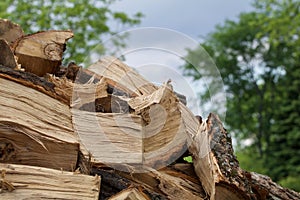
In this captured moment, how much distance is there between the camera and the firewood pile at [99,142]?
2.44 m

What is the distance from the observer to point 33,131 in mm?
2561

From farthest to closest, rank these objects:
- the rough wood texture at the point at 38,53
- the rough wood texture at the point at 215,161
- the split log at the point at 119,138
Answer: the rough wood texture at the point at 38,53 → the rough wood texture at the point at 215,161 → the split log at the point at 119,138

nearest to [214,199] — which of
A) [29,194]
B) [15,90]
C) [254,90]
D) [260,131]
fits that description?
[29,194]

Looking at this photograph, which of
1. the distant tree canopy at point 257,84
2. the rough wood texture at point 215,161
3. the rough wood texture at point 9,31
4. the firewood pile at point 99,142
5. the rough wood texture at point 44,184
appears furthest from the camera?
the distant tree canopy at point 257,84

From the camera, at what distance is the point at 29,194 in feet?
7.71

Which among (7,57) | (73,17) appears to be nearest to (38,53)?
(7,57)

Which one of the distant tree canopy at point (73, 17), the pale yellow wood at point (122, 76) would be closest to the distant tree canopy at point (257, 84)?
the distant tree canopy at point (73, 17)

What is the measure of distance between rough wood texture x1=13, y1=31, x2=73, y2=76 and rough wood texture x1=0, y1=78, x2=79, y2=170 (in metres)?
0.54

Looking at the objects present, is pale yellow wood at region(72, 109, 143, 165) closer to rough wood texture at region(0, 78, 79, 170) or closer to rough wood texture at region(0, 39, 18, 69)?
rough wood texture at region(0, 78, 79, 170)

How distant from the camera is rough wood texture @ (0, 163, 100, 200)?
234 centimetres

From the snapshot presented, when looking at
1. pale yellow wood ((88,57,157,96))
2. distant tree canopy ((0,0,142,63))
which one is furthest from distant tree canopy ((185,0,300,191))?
pale yellow wood ((88,57,157,96))

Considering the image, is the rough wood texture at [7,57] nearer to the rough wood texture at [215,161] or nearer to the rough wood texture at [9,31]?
the rough wood texture at [9,31]

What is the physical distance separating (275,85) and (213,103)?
19.5 meters

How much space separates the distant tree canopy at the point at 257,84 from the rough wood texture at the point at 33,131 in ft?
55.5
